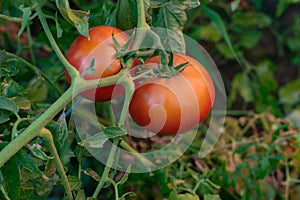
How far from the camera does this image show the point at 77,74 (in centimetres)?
61

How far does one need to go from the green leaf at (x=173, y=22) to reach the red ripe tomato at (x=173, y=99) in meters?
0.07

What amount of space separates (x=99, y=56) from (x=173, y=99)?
0.34 feet

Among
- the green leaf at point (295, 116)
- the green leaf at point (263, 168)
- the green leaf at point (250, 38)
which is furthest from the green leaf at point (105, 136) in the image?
the green leaf at point (250, 38)

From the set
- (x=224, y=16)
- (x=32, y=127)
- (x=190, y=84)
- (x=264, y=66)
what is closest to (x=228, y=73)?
(x=264, y=66)

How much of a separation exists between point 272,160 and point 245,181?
6 centimetres

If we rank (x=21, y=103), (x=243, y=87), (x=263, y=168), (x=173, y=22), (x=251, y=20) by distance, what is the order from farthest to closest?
(x=251, y=20) < (x=243, y=87) < (x=263, y=168) < (x=173, y=22) < (x=21, y=103)

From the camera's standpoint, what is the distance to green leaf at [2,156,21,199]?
2.01ft

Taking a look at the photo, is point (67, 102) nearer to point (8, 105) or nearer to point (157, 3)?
point (8, 105)

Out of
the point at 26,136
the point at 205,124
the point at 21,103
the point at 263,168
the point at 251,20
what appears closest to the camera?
the point at 26,136

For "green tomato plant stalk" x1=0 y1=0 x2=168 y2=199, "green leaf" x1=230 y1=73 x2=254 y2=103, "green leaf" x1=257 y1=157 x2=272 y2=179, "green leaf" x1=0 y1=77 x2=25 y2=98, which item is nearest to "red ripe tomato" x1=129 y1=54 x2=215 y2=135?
"green tomato plant stalk" x1=0 y1=0 x2=168 y2=199

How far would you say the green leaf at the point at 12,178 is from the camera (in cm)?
61

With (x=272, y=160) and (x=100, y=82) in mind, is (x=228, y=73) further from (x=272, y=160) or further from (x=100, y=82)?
(x=100, y=82)

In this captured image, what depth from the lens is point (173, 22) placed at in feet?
2.59

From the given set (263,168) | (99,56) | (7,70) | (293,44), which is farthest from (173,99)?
(293,44)
